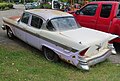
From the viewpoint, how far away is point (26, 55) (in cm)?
650

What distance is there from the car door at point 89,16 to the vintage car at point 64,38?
135 centimetres

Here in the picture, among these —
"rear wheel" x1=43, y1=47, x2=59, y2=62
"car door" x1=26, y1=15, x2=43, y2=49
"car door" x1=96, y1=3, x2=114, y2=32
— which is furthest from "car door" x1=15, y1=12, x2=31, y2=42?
"car door" x1=96, y1=3, x2=114, y2=32

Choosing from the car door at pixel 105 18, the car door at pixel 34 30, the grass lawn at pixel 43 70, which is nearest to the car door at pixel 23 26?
the car door at pixel 34 30

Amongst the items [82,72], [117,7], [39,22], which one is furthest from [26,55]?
[117,7]

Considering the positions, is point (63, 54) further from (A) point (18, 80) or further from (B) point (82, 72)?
(A) point (18, 80)

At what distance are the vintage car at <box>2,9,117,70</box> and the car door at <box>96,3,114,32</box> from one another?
3.79ft

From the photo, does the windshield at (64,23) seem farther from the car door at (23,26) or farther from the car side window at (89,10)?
the car side window at (89,10)

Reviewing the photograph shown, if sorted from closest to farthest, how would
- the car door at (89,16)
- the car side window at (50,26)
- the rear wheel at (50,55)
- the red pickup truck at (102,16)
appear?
the rear wheel at (50,55) < the car side window at (50,26) < the red pickup truck at (102,16) < the car door at (89,16)

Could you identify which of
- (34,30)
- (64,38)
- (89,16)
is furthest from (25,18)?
(89,16)

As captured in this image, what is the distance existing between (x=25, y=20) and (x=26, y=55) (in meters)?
1.47

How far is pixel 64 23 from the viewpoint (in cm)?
646

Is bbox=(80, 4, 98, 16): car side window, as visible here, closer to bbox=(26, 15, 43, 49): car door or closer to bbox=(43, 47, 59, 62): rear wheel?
bbox=(26, 15, 43, 49): car door

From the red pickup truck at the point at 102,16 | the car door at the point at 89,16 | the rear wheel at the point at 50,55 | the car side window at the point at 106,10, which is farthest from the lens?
the car door at the point at 89,16

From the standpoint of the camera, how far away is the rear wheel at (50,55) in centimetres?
593
